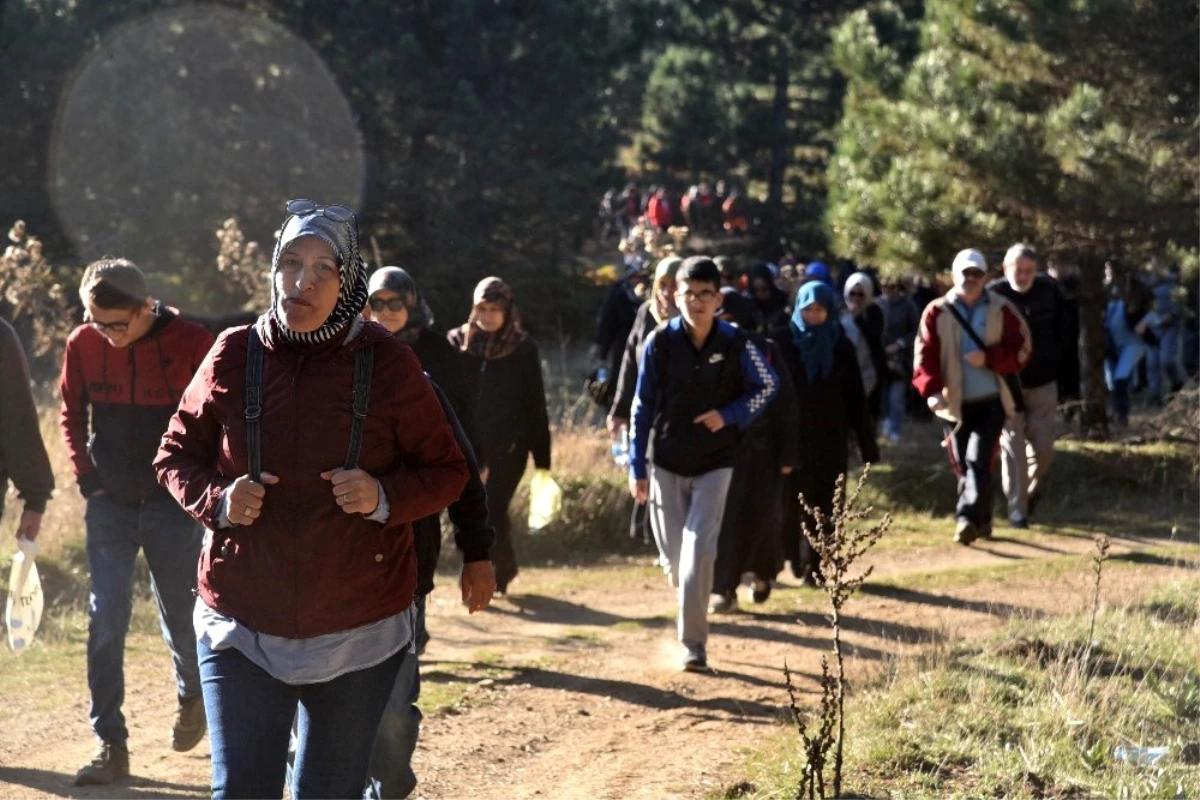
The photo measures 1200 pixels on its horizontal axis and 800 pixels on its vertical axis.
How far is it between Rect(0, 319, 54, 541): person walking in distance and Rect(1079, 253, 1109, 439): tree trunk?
12.3m

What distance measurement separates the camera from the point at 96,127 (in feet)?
87.1

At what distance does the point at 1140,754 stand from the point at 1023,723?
0.47 meters

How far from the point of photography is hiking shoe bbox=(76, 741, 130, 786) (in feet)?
20.9

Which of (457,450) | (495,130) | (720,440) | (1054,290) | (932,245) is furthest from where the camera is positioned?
(495,130)

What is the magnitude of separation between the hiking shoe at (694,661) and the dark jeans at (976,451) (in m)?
3.82

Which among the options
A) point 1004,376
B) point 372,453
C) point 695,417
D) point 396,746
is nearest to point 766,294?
point 1004,376

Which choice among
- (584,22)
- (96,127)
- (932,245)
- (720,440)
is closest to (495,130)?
(584,22)

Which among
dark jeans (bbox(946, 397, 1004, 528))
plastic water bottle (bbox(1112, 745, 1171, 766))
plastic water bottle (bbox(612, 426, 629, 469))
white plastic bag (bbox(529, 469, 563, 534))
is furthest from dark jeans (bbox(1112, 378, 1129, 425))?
plastic water bottle (bbox(1112, 745, 1171, 766))

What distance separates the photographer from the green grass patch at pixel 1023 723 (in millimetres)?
5602

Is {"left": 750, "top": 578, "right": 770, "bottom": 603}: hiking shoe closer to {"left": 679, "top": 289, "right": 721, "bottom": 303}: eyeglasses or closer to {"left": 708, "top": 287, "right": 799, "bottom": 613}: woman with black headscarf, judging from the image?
{"left": 708, "top": 287, "right": 799, "bottom": 613}: woman with black headscarf

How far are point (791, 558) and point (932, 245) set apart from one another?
5531mm

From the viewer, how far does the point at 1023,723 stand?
6145 millimetres

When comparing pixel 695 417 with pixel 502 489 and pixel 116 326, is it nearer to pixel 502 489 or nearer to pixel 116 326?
pixel 502 489

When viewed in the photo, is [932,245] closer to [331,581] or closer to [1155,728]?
[1155,728]
